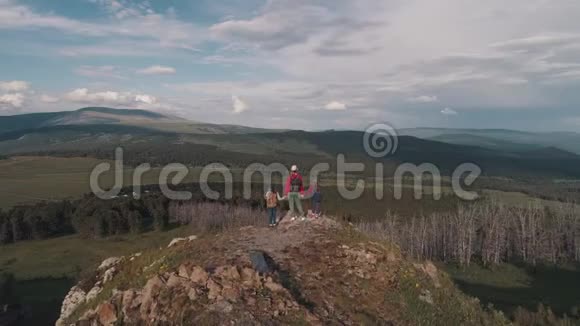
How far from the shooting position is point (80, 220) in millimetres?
98812

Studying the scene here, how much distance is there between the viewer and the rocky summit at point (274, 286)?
13.0 meters

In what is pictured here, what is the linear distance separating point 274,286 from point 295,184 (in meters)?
8.75

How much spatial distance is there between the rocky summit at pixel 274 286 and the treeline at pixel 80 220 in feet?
280

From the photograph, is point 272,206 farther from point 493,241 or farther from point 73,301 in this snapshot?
point 493,241

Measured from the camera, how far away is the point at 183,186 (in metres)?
146

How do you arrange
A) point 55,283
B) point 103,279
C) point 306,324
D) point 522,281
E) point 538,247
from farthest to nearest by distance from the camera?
1. point 538,247
2. point 522,281
3. point 55,283
4. point 103,279
5. point 306,324

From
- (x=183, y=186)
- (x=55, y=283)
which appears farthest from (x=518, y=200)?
(x=55, y=283)

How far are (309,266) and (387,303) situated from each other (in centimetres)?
314

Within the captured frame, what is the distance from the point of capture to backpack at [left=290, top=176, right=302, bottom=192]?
21.9 meters

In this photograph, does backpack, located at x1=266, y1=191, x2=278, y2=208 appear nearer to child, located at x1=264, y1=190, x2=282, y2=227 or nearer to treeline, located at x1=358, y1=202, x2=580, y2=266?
child, located at x1=264, y1=190, x2=282, y2=227

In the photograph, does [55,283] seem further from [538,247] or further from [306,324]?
[538,247]

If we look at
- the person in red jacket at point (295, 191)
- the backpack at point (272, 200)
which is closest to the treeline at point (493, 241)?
the backpack at point (272, 200)

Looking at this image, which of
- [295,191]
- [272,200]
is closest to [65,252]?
[272,200]

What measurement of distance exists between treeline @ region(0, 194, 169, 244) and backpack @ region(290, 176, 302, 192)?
85.5 meters
